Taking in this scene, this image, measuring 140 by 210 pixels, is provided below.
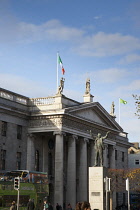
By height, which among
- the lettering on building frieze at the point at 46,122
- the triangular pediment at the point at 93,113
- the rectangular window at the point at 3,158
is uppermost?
the triangular pediment at the point at 93,113

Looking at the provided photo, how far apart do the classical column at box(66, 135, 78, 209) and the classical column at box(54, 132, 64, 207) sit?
9.29ft

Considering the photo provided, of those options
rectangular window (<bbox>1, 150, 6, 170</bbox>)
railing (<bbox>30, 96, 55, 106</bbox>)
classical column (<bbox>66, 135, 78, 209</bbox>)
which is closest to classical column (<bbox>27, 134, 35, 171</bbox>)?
rectangular window (<bbox>1, 150, 6, 170</bbox>)

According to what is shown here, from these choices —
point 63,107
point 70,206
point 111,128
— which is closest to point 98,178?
point 70,206

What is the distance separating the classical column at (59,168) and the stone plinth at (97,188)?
19.1 metres

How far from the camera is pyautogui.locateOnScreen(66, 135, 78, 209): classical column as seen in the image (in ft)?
196

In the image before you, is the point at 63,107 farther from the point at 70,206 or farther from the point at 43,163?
the point at 70,206

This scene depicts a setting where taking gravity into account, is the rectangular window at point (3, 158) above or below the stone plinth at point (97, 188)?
above

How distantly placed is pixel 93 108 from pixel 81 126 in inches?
171

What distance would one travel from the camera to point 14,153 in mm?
56688

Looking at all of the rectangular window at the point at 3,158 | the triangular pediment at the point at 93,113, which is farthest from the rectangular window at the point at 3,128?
the triangular pediment at the point at 93,113

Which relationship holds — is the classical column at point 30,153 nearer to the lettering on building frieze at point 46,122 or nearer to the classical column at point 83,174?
the lettering on building frieze at point 46,122

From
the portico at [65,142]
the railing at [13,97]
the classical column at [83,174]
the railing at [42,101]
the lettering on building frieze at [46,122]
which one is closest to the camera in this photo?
the railing at [13,97]

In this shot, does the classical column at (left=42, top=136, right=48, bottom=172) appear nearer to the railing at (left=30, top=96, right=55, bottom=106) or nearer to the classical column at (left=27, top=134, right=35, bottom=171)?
the classical column at (left=27, top=134, right=35, bottom=171)

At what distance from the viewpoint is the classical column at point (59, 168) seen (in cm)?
5712
